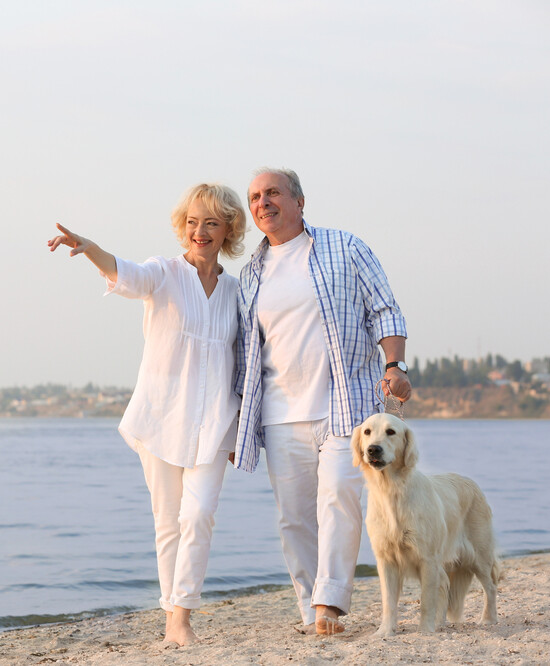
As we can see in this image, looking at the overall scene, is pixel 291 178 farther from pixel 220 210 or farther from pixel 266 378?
pixel 266 378

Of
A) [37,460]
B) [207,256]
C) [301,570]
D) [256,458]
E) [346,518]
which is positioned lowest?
[37,460]

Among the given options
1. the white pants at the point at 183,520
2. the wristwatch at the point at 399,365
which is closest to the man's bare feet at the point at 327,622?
the white pants at the point at 183,520

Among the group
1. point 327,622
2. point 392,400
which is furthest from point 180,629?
point 392,400

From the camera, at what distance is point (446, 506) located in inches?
179

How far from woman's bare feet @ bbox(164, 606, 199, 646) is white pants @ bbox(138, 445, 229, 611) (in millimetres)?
46

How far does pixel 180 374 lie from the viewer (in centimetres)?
474

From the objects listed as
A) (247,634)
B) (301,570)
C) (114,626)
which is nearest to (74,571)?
(114,626)

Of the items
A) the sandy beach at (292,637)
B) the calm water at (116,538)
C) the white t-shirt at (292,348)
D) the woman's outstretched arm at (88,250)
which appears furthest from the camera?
the calm water at (116,538)

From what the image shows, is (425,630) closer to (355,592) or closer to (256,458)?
(256,458)

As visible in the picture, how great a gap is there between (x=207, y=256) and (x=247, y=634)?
92.0 inches

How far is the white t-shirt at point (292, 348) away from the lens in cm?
463

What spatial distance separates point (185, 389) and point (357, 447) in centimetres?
108

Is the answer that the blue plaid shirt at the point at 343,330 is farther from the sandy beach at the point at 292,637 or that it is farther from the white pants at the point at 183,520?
the sandy beach at the point at 292,637

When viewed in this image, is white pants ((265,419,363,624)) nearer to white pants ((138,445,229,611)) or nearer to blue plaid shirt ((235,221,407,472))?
blue plaid shirt ((235,221,407,472))
